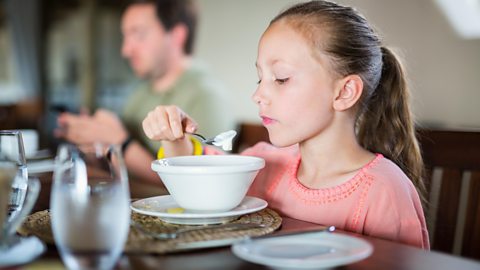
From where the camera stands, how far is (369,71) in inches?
46.3

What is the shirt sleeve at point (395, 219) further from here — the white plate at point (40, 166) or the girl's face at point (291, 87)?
the white plate at point (40, 166)

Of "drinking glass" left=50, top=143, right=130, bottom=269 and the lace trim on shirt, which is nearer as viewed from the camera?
"drinking glass" left=50, top=143, right=130, bottom=269

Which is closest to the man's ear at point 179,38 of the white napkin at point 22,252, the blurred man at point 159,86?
the blurred man at point 159,86

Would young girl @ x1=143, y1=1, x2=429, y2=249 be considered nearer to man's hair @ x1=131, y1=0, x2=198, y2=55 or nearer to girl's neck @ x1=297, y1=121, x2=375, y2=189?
girl's neck @ x1=297, y1=121, x2=375, y2=189

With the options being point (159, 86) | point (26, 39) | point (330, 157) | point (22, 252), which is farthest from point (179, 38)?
point (26, 39)

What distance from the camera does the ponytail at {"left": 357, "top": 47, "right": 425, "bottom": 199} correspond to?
4.02 ft

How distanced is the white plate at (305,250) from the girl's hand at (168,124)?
50cm

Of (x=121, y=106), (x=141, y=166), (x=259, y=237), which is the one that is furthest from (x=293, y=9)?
(x=121, y=106)

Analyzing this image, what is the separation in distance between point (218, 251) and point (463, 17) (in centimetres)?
128

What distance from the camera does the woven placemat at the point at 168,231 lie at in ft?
2.40

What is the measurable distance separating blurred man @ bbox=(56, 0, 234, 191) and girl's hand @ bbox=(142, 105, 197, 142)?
119cm

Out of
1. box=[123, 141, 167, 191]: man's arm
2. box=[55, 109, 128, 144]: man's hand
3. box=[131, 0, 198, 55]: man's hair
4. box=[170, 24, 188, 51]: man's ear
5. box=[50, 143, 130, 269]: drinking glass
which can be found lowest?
box=[123, 141, 167, 191]: man's arm

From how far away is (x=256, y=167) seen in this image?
0.88 metres

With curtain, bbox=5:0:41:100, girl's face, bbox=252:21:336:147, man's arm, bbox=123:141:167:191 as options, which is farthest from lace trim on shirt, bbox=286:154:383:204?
curtain, bbox=5:0:41:100
